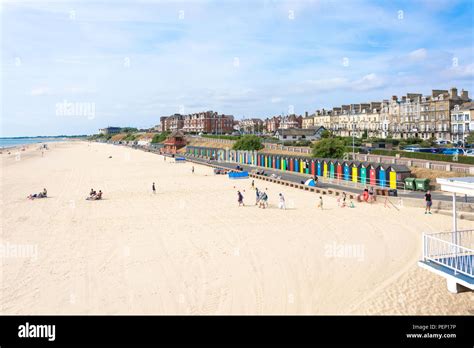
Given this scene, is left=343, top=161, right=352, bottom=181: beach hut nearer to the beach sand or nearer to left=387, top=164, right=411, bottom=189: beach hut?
left=387, top=164, right=411, bottom=189: beach hut

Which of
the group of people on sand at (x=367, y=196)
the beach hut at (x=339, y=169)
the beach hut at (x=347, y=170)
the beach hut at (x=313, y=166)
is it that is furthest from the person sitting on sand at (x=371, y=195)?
the beach hut at (x=313, y=166)

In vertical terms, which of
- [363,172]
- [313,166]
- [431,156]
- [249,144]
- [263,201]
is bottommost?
[263,201]

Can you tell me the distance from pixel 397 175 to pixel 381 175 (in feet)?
4.81

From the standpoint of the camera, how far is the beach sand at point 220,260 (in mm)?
11195

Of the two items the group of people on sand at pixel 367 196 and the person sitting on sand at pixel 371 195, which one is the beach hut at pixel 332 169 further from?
the person sitting on sand at pixel 371 195

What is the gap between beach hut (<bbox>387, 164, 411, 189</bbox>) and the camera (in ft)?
95.7

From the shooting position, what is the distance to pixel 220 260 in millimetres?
14883

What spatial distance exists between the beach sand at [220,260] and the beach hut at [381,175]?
5978mm

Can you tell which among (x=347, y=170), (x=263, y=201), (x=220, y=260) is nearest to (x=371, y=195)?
(x=263, y=201)

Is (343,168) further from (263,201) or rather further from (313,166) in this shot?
(263,201)

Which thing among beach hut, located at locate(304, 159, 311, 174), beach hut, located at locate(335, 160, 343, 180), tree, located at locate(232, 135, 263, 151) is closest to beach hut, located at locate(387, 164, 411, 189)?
beach hut, located at locate(335, 160, 343, 180)

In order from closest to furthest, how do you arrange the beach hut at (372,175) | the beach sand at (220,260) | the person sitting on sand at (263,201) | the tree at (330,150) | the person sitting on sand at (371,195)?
the beach sand at (220,260), the person sitting on sand at (263,201), the person sitting on sand at (371,195), the beach hut at (372,175), the tree at (330,150)
